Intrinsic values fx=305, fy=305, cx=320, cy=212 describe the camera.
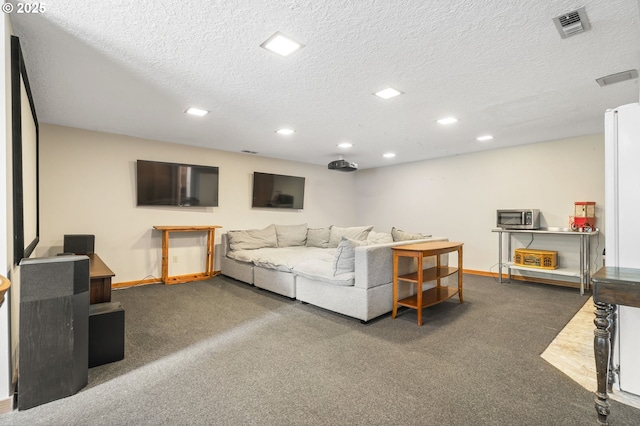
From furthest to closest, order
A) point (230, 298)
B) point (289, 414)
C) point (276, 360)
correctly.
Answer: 1. point (230, 298)
2. point (276, 360)
3. point (289, 414)

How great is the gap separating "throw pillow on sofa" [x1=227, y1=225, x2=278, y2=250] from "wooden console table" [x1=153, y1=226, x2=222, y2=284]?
0.36 m

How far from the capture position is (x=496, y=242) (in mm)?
5645

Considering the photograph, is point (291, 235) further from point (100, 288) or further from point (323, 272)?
point (100, 288)

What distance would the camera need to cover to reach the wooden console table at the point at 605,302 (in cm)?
150

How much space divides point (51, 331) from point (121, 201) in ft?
11.0

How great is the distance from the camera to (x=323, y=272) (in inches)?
138

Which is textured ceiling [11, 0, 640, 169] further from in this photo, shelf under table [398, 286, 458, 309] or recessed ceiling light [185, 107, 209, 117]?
shelf under table [398, 286, 458, 309]

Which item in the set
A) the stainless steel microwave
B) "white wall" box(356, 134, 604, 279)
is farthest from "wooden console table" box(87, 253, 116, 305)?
"white wall" box(356, 134, 604, 279)

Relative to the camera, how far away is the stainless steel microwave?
495 centimetres

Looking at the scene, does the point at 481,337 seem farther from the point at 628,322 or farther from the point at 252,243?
the point at 252,243

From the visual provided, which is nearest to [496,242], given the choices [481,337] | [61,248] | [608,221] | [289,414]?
[481,337]

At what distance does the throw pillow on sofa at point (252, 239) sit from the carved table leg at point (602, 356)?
182 inches

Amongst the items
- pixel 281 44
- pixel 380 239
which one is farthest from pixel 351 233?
pixel 281 44

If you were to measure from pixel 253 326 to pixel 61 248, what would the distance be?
3.18 metres
